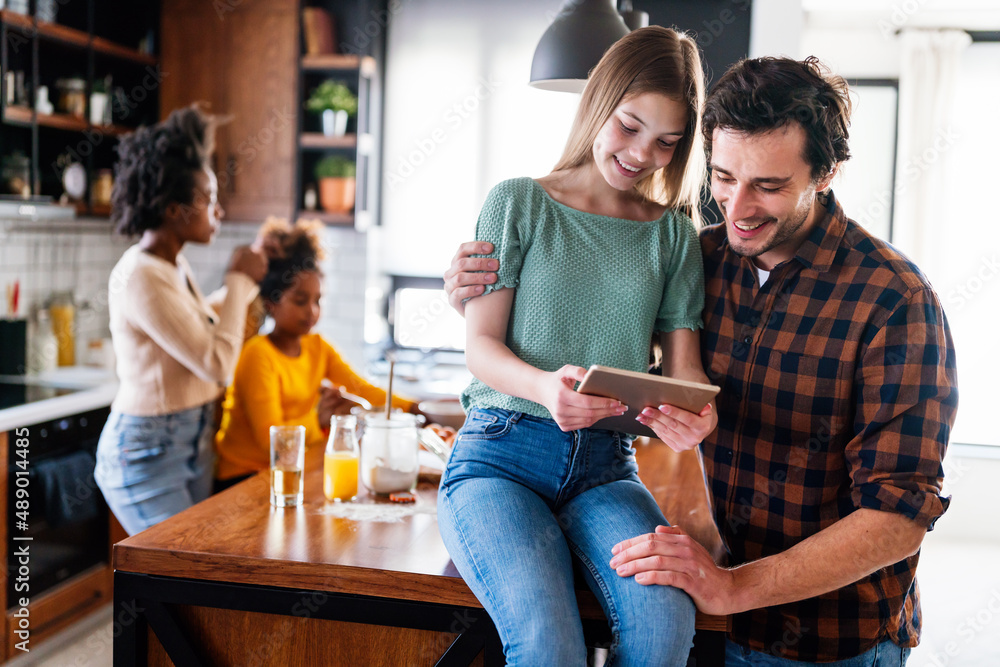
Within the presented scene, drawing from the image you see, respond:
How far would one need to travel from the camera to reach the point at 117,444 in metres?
2.52

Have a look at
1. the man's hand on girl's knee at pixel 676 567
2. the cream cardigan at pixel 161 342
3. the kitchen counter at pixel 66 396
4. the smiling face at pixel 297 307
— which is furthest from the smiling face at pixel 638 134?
the kitchen counter at pixel 66 396

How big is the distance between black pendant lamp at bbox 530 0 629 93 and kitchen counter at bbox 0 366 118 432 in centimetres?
207

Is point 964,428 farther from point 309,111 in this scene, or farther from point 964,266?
point 309,111

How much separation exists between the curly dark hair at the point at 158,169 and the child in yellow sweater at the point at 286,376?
0.33 meters

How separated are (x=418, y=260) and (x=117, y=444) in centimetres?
236

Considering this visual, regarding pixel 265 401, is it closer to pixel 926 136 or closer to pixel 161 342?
pixel 161 342

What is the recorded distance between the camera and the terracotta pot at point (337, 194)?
417cm

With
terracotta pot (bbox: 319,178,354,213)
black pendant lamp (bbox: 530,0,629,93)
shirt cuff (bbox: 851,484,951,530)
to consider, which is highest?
black pendant lamp (bbox: 530,0,629,93)

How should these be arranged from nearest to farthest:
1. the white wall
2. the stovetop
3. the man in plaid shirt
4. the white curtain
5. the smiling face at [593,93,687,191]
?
the man in plaid shirt
the smiling face at [593,93,687,191]
the stovetop
the white curtain
the white wall

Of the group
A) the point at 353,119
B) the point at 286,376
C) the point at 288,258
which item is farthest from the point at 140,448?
the point at 353,119

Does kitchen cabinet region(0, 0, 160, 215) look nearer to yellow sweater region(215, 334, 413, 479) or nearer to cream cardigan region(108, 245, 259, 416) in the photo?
cream cardigan region(108, 245, 259, 416)

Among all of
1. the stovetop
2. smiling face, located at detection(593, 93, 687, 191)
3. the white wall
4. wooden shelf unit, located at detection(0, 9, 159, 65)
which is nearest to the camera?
smiling face, located at detection(593, 93, 687, 191)

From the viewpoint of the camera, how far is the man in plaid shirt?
134cm

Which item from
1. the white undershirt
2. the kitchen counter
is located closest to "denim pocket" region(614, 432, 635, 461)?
the white undershirt
